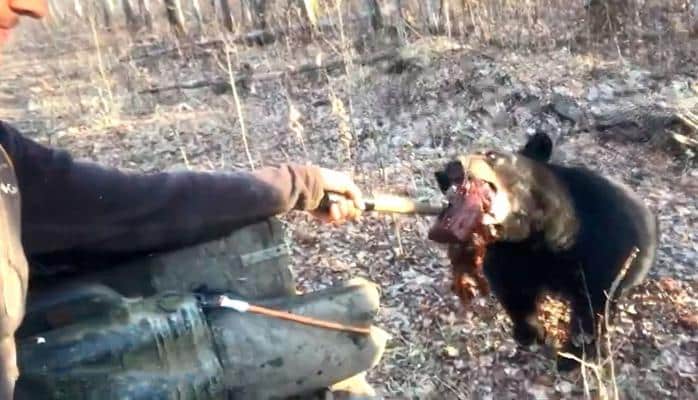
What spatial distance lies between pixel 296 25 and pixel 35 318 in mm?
10431

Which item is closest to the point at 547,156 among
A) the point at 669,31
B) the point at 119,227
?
the point at 119,227

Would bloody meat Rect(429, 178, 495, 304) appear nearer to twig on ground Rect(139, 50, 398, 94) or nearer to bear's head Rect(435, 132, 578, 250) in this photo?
bear's head Rect(435, 132, 578, 250)

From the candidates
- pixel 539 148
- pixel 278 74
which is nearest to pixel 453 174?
pixel 539 148

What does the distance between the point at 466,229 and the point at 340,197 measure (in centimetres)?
72

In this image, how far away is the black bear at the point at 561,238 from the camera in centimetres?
394

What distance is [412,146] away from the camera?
26.0ft

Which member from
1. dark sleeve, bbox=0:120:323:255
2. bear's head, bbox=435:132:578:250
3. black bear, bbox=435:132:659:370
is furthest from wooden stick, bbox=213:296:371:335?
black bear, bbox=435:132:659:370

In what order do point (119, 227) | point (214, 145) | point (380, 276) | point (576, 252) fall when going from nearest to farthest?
point (119, 227) < point (576, 252) < point (380, 276) < point (214, 145)

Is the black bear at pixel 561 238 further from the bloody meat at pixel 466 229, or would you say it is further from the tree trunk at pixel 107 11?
the tree trunk at pixel 107 11

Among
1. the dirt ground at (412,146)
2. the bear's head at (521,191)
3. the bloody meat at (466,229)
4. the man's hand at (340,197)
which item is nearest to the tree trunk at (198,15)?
the dirt ground at (412,146)

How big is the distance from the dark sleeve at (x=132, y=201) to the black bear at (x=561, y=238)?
1285 millimetres

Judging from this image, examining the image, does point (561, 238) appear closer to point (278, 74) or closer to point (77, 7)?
point (278, 74)

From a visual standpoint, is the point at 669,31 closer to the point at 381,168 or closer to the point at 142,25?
the point at 381,168

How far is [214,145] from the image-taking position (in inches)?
353
